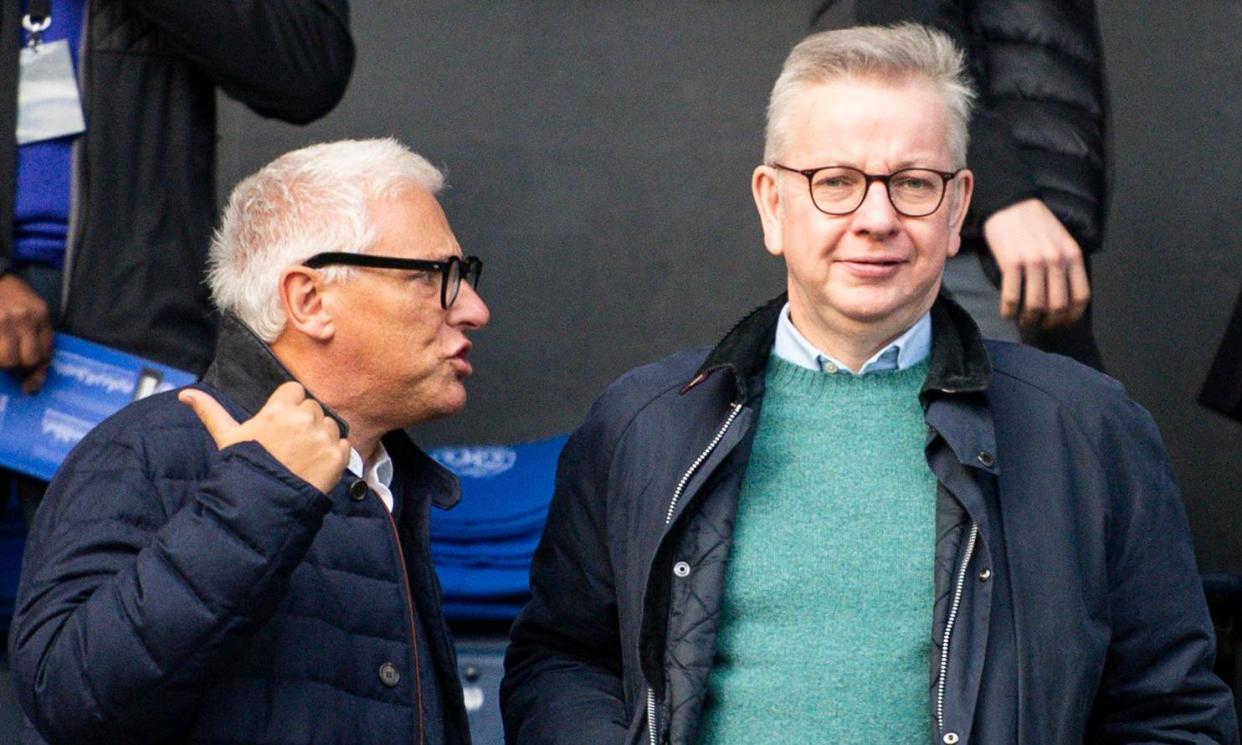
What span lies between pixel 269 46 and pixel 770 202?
124cm

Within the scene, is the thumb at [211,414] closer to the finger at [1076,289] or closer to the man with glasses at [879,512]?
the man with glasses at [879,512]

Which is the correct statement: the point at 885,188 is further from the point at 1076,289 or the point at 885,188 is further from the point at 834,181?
the point at 1076,289

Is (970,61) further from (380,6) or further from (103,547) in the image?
(380,6)

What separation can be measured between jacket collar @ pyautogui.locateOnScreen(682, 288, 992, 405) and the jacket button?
21.6 inches

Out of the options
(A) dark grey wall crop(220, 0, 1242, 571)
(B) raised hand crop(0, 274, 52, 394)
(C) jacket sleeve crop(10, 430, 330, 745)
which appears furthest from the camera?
Result: (A) dark grey wall crop(220, 0, 1242, 571)

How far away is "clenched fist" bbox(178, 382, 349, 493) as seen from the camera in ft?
8.61

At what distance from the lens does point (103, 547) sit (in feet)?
8.77

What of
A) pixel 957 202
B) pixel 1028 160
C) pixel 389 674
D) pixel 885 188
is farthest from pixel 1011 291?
pixel 389 674

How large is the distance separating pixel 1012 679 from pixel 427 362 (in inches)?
37.4

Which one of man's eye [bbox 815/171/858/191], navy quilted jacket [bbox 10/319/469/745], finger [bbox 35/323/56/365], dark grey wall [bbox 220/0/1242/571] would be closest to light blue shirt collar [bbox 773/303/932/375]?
man's eye [bbox 815/171/858/191]

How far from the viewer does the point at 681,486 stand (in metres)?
2.84

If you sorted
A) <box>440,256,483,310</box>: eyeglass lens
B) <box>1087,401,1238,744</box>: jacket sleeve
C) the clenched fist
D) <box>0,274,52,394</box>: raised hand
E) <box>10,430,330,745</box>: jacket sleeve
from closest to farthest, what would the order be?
<box>10,430,330,745</box>: jacket sleeve → the clenched fist → <box>1087,401,1238,744</box>: jacket sleeve → <box>440,256,483,310</box>: eyeglass lens → <box>0,274,52,394</box>: raised hand

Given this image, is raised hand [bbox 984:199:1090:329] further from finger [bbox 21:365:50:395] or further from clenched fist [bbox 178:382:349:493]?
finger [bbox 21:365:50:395]

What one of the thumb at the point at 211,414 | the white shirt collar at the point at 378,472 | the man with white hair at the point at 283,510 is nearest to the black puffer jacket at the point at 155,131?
the man with white hair at the point at 283,510
